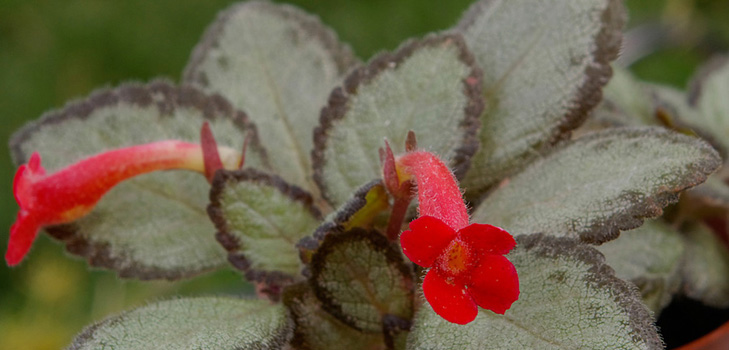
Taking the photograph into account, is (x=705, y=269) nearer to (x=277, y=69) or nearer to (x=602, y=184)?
(x=602, y=184)

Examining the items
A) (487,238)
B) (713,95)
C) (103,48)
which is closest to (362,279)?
(487,238)

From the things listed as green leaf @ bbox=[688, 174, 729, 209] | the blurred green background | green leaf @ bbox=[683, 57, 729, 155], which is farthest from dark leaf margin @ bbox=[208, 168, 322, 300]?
the blurred green background

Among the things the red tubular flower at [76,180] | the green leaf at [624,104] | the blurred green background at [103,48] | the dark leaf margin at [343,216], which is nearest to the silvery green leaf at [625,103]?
the green leaf at [624,104]

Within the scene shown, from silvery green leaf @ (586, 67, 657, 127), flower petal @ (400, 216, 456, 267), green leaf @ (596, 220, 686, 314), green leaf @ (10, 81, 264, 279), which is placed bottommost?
green leaf @ (596, 220, 686, 314)

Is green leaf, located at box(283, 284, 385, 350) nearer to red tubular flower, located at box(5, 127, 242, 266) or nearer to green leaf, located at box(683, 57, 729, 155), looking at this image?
red tubular flower, located at box(5, 127, 242, 266)

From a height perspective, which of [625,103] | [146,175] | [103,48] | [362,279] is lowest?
[625,103]

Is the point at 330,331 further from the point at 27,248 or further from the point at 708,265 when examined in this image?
the point at 708,265
